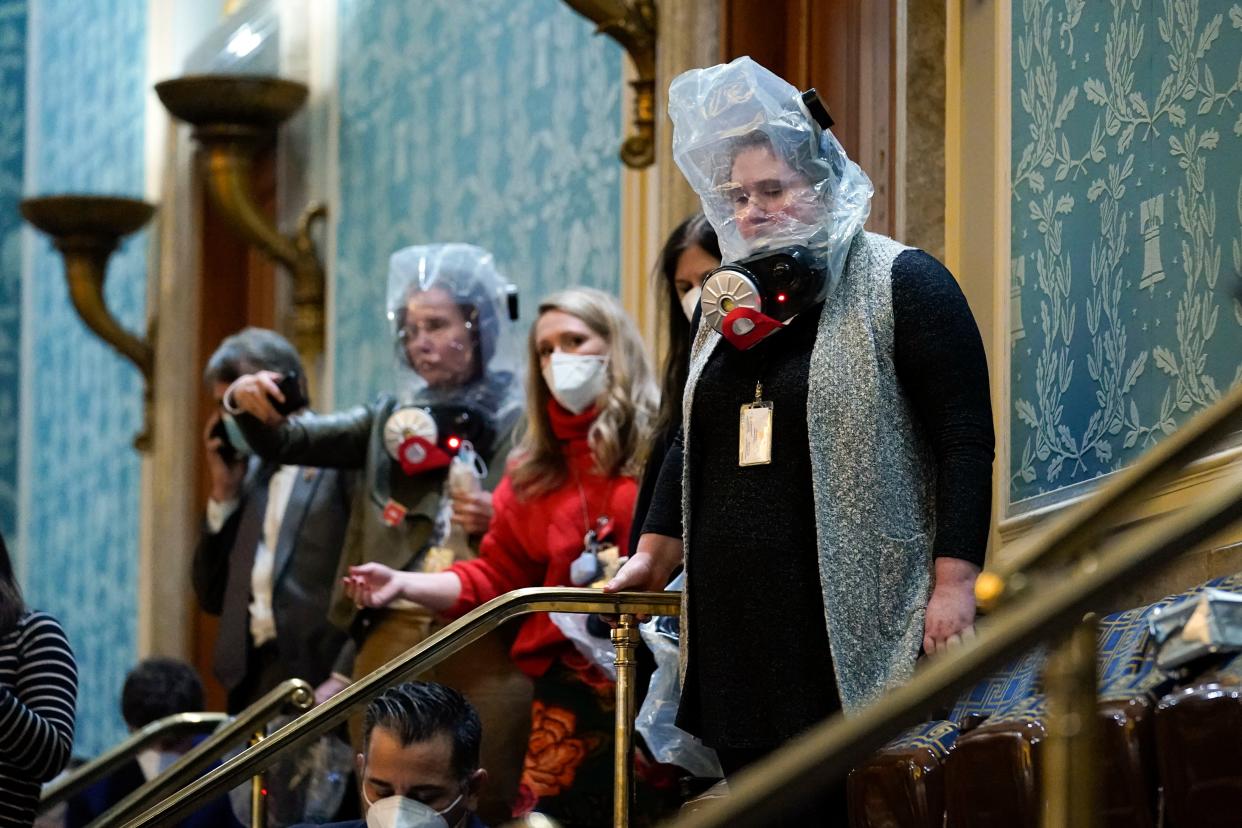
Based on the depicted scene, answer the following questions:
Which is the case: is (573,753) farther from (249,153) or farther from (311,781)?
(249,153)

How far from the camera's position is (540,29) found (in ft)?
21.9

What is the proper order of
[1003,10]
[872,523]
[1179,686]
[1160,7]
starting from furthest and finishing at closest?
[1003,10] → [1160,7] → [872,523] → [1179,686]

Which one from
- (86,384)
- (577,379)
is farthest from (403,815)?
(86,384)

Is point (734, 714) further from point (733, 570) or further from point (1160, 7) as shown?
point (1160, 7)

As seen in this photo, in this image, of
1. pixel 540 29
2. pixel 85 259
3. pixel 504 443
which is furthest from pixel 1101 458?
pixel 85 259

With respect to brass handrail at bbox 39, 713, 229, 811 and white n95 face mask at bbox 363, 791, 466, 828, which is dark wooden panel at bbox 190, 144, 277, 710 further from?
white n95 face mask at bbox 363, 791, 466, 828

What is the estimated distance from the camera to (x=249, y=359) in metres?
5.69

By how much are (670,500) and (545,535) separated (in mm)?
826

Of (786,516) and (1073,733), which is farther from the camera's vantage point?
(786,516)

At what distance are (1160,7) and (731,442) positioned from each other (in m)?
1.18

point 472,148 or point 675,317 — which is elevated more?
point 472,148

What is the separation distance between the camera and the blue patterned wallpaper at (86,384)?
1015 cm

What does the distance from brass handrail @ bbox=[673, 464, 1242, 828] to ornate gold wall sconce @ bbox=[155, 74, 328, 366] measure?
6.57 metres

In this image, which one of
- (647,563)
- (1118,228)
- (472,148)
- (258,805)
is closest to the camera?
(647,563)
